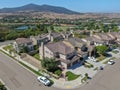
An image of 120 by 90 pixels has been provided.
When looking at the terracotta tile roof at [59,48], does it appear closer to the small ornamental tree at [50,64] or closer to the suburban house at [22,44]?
the small ornamental tree at [50,64]

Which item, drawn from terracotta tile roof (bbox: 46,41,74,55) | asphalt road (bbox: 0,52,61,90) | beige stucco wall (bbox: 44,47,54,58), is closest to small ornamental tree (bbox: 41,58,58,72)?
asphalt road (bbox: 0,52,61,90)

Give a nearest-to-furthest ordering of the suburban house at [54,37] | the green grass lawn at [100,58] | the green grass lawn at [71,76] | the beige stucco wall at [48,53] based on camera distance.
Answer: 1. the green grass lawn at [71,76]
2. the beige stucco wall at [48,53]
3. the green grass lawn at [100,58]
4. the suburban house at [54,37]

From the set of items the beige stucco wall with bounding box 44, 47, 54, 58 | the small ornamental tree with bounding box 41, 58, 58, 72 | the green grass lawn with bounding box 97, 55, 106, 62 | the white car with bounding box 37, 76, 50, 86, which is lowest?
the green grass lawn with bounding box 97, 55, 106, 62

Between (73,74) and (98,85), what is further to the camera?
(73,74)

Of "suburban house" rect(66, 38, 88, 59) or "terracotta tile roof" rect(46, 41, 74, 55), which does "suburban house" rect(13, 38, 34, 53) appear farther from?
"suburban house" rect(66, 38, 88, 59)

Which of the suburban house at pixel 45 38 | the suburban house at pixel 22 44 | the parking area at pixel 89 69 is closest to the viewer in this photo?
the parking area at pixel 89 69

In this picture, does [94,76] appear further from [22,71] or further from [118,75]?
[22,71]

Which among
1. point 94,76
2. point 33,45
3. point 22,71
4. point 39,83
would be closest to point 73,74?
point 94,76

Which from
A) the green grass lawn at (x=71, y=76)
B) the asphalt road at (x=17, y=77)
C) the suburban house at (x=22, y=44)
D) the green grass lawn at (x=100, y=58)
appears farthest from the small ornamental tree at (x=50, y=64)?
the suburban house at (x=22, y=44)
